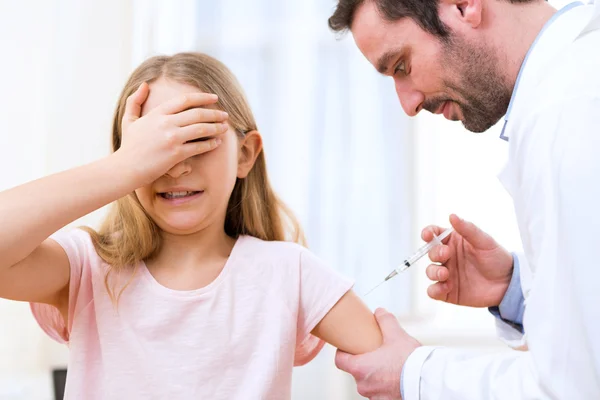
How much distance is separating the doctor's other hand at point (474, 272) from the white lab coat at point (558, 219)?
421 mm

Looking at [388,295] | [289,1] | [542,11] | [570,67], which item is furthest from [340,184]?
[570,67]

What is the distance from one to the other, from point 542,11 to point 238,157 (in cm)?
Result: 69

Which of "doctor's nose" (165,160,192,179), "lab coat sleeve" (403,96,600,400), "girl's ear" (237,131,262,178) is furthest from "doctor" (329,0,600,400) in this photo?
"doctor's nose" (165,160,192,179)

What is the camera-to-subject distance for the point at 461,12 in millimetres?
1424

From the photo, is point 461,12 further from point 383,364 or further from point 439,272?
point 383,364

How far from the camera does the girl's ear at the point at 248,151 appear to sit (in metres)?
1.46

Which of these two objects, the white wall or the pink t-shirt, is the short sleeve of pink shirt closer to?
the pink t-shirt

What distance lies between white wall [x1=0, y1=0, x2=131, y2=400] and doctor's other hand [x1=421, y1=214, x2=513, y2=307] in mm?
1266

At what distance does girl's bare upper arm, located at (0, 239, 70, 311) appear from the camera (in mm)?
1164

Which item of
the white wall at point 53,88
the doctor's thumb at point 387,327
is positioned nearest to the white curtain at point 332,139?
the white wall at point 53,88

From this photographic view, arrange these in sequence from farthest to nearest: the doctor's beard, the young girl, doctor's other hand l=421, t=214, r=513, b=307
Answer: doctor's other hand l=421, t=214, r=513, b=307, the doctor's beard, the young girl

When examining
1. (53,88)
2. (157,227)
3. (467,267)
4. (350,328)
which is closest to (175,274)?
(157,227)

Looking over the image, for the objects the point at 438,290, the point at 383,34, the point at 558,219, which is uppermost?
the point at 383,34

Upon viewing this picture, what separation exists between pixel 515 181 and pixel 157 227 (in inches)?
27.9
